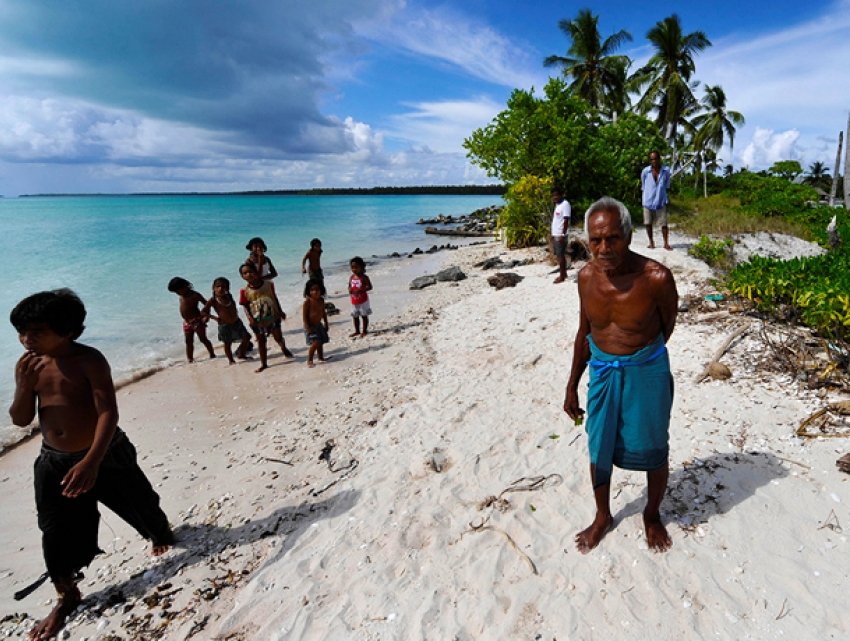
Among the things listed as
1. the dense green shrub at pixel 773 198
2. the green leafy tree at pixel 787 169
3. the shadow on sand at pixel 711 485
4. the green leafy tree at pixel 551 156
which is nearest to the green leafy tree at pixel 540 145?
the green leafy tree at pixel 551 156

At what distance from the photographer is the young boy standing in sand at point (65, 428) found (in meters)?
2.49

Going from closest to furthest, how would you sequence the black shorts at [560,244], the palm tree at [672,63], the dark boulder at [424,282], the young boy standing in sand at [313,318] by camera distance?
the young boy standing in sand at [313,318] → the black shorts at [560,244] → the dark boulder at [424,282] → the palm tree at [672,63]

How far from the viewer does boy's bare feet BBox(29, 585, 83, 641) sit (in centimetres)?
263

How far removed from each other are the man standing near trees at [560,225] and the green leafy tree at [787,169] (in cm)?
3179

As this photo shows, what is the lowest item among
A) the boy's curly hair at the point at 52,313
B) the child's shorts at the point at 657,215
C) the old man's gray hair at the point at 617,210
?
the boy's curly hair at the point at 52,313

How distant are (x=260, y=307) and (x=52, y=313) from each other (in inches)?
179

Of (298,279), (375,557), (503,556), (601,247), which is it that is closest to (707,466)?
(503,556)

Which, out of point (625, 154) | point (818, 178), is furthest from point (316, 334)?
point (818, 178)

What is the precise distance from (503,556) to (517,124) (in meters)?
14.4

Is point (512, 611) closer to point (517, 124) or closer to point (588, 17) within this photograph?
point (517, 124)

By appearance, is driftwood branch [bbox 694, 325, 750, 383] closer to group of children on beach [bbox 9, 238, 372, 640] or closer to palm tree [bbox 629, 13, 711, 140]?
group of children on beach [bbox 9, 238, 372, 640]

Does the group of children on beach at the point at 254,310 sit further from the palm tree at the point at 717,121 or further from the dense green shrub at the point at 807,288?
the palm tree at the point at 717,121

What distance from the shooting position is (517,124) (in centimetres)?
1439

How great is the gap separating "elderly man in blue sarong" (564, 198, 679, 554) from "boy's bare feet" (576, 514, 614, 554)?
0.34 meters
